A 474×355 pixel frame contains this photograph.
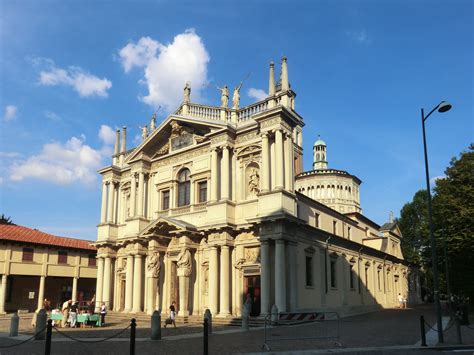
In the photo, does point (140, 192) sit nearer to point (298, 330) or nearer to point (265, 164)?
point (265, 164)

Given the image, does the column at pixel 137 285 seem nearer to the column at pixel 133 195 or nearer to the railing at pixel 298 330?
the column at pixel 133 195

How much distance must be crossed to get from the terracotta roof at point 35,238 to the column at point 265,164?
71.0ft

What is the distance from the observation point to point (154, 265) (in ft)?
102

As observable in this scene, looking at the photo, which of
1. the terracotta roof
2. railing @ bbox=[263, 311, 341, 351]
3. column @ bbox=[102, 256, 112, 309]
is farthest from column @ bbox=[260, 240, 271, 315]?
the terracotta roof

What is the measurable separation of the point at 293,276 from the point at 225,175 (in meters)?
7.71

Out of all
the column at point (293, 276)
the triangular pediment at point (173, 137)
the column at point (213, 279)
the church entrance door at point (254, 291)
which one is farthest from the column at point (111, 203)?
the column at point (293, 276)

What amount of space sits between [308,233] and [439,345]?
14.2 metres

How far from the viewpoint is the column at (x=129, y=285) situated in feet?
107

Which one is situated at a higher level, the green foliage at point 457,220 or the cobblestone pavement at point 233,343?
the green foliage at point 457,220

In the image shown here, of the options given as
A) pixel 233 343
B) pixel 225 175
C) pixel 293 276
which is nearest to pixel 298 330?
pixel 233 343

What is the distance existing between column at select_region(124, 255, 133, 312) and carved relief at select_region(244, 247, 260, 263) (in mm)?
10456

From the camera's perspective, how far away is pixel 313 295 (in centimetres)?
2834

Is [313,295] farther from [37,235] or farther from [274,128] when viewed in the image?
[37,235]

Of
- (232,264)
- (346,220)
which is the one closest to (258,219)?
(232,264)
